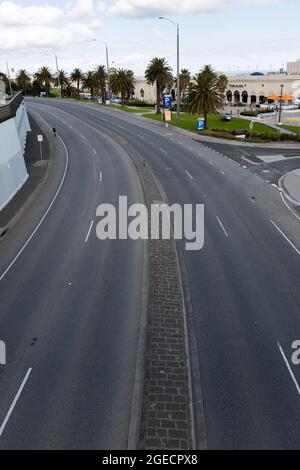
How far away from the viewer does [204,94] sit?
52.8 metres

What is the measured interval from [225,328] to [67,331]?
515cm

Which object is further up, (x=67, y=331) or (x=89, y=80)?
(x=89, y=80)

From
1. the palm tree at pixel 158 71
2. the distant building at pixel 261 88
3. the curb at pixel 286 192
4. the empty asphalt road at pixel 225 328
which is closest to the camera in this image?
the empty asphalt road at pixel 225 328

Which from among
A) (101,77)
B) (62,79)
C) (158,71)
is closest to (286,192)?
(158,71)

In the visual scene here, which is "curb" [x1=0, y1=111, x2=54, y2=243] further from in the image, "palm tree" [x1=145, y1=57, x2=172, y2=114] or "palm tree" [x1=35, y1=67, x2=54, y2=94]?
"palm tree" [x1=35, y1=67, x2=54, y2=94]

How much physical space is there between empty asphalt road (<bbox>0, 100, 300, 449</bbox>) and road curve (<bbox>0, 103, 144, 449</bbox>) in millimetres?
53

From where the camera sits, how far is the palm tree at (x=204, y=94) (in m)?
52.6

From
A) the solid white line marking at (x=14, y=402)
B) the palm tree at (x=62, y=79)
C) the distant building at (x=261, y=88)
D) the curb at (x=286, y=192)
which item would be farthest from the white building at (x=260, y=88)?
the solid white line marking at (x=14, y=402)

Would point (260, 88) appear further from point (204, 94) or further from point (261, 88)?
point (204, 94)

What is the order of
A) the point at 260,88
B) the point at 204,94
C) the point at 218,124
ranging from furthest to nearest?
the point at 260,88, the point at 218,124, the point at 204,94

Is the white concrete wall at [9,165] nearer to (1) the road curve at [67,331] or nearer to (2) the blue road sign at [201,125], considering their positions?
(1) the road curve at [67,331]

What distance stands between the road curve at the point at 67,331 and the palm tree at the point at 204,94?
3479cm

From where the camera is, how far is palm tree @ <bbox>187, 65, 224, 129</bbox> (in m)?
52.6
